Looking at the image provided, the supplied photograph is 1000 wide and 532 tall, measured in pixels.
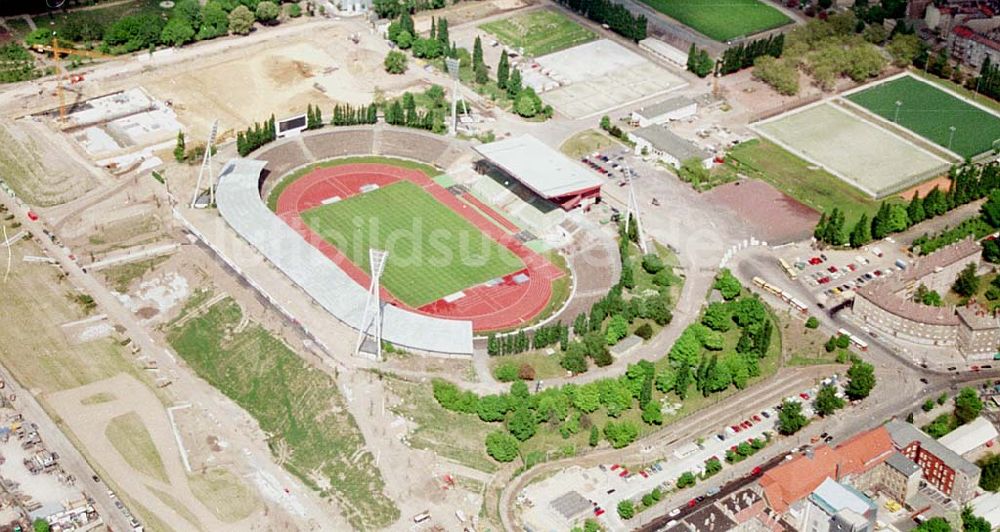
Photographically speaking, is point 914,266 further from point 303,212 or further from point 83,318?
point 83,318

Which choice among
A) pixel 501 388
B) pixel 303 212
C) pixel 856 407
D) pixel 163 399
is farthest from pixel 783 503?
pixel 303 212

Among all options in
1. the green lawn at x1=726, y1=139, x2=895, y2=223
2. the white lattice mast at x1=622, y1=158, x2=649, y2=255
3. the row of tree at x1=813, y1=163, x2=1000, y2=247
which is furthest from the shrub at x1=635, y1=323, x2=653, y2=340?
the green lawn at x1=726, y1=139, x2=895, y2=223

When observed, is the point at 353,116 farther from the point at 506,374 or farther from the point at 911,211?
the point at 911,211

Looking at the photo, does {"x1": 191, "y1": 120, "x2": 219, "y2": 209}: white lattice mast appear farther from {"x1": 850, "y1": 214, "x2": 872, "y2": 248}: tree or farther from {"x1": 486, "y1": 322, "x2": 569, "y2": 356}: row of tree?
{"x1": 850, "y1": 214, "x2": 872, "y2": 248}: tree

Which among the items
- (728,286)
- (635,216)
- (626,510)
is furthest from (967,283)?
(626,510)

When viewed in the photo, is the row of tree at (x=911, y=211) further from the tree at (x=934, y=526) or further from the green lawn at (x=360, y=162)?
the green lawn at (x=360, y=162)

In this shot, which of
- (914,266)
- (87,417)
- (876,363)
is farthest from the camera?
(914,266)
